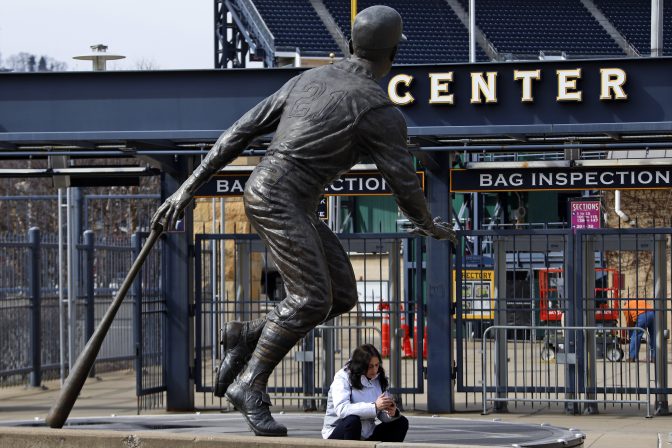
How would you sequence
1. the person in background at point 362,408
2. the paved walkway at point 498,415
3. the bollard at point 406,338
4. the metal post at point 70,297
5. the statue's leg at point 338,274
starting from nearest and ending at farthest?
the statue's leg at point 338,274, the person in background at point 362,408, the paved walkway at point 498,415, the bollard at point 406,338, the metal post at point 70,297

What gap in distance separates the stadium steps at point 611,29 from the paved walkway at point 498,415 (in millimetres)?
26839

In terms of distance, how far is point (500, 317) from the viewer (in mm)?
15156

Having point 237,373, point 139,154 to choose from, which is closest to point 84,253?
point 139,154

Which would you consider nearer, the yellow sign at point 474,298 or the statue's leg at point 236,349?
the statue's leg at point 236,349

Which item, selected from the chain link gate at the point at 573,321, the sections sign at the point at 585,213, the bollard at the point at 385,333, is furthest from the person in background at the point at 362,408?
the sections sign at the point at 585,213

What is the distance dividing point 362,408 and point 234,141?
6.21 ft

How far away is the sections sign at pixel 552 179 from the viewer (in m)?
14.2

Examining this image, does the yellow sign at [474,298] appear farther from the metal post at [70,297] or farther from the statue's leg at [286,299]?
the statue's leg at [286,299]

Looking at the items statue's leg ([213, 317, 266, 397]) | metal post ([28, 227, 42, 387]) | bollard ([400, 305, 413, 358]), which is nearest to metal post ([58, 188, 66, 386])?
metal post ([28, 227, 42, 387])

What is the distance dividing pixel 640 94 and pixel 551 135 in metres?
0.94

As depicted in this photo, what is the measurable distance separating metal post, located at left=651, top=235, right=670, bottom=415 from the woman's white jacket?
6.94 meters

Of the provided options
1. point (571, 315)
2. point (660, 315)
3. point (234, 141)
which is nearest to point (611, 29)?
point (660, 315)

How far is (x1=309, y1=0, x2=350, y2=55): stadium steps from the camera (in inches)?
1690

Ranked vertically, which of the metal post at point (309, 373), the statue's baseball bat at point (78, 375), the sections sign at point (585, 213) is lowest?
the metal post at point (309, 373)
